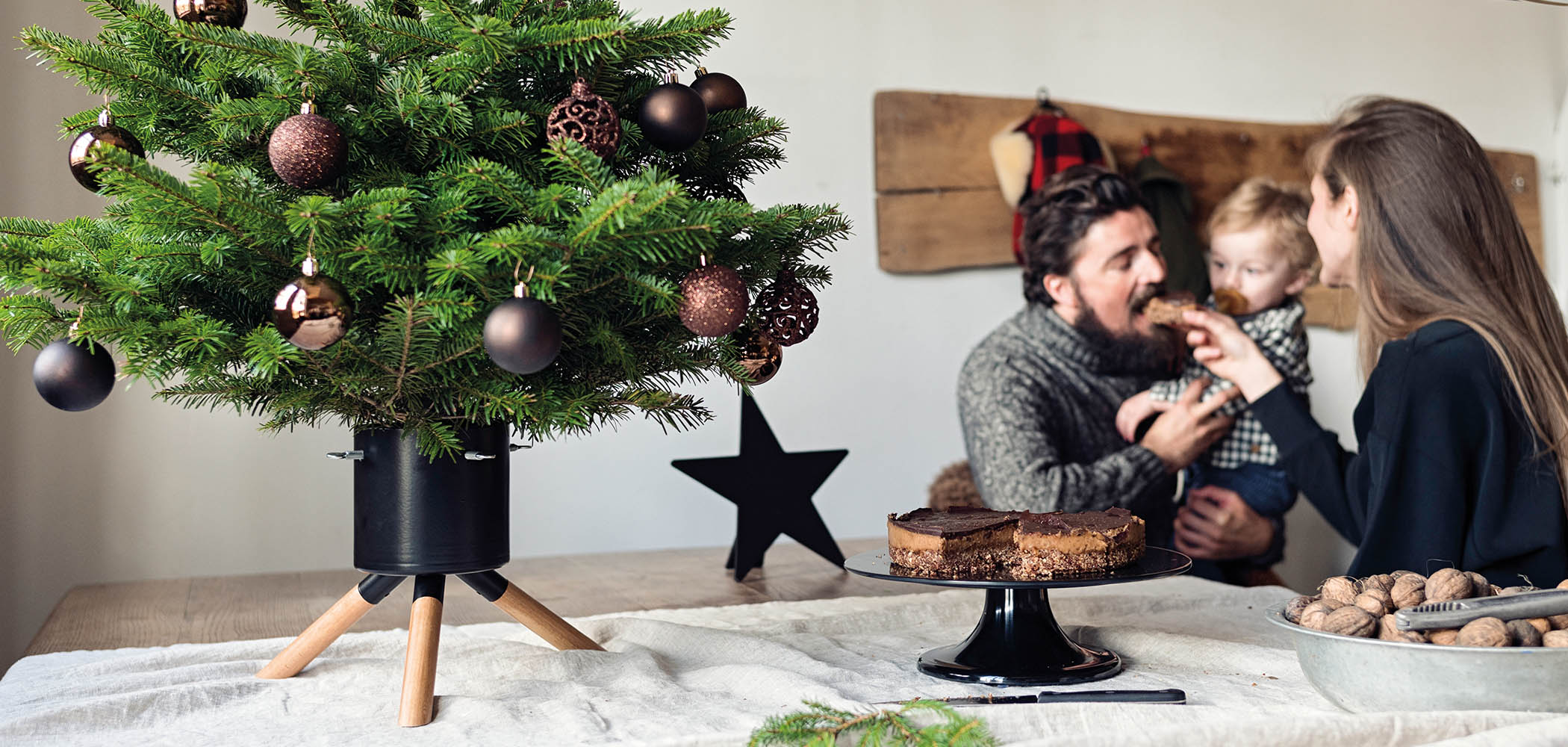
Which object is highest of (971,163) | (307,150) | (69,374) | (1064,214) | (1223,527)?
(971,163)

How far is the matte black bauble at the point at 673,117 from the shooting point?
654 millimetres

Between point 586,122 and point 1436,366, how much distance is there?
0.86 m

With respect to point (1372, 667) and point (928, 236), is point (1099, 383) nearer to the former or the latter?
point (928, 236)

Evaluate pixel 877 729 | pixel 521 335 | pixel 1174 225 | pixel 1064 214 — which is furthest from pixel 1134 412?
pixel 521 335

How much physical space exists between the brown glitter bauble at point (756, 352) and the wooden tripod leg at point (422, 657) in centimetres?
23

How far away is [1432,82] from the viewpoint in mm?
2613

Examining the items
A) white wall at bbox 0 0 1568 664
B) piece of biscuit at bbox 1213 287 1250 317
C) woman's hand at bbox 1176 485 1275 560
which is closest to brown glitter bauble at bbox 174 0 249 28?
white wall at bbox 0 0 1568 664

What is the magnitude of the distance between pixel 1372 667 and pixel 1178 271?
171 cm

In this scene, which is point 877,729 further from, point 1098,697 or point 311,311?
point 311,311

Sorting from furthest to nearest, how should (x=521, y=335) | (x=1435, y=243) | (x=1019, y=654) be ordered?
(x=1435, y=243) → (x=1019, y=654) → (x=521, y=335)

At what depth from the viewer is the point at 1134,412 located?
1.92 metres

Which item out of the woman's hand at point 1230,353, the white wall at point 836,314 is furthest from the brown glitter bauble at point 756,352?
the woman's hand at point 1230,353

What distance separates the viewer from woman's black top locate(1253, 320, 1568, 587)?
3.51 feet

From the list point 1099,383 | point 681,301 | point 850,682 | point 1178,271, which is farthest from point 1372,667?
point 1178,271
